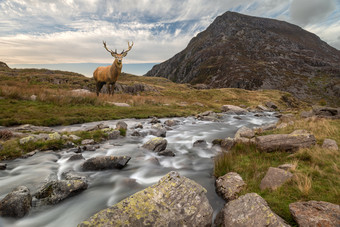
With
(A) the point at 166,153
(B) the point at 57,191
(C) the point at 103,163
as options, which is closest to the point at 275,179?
(A) the point at 166,153

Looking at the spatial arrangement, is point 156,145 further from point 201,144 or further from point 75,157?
point 75,157

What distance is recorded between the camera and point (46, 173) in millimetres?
6480

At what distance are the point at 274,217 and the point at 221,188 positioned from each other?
2.10m

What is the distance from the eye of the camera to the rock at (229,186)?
16.5 ft

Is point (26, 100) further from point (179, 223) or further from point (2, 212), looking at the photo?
point (179, 223)

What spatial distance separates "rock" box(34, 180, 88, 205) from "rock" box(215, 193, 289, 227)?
13.6 feet

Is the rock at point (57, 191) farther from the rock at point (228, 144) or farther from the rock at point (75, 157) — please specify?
the rock at point (228, 144)

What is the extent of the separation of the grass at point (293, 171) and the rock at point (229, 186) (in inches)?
9.9

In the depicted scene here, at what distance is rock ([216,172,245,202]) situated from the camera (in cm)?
503

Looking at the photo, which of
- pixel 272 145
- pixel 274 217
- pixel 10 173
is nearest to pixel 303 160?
pixel 272 145

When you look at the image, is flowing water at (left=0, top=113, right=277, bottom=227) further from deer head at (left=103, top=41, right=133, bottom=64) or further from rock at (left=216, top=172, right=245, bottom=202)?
deer head at (left=103, top=41, right=133, bottom=64)

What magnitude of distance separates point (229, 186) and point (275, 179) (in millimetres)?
1314

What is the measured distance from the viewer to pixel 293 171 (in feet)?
17.7

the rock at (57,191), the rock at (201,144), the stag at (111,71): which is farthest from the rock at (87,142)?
the stag at (111,71)
